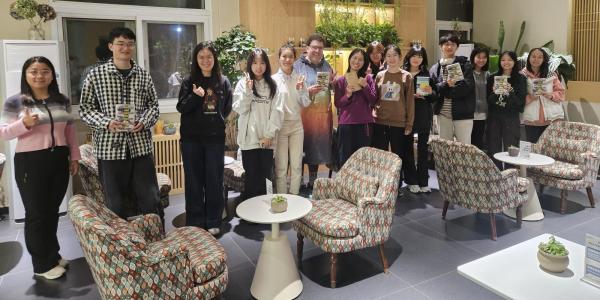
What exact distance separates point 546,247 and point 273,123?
2.39 metres

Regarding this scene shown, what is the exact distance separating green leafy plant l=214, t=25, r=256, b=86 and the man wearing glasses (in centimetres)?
89

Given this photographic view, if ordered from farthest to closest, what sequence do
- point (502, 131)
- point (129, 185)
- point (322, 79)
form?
point (502, 131) < point (322, 79) < point (129, 185)

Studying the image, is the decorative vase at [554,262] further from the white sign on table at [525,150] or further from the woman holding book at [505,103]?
the woman holding book at [505,103]

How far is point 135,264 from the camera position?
6.79 ft

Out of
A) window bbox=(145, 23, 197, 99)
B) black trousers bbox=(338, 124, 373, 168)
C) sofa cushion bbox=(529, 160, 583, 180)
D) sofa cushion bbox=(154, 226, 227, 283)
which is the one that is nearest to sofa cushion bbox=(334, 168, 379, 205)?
black trousers bbox=(338, 124, 373, 168)

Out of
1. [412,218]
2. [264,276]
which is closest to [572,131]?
[412,218]

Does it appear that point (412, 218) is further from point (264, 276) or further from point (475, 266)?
point (475, 266)

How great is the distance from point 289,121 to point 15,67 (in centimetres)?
264

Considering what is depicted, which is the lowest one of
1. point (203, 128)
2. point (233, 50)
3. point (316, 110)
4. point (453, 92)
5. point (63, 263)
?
point (63, 263)

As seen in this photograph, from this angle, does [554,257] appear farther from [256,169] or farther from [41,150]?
[41,150]

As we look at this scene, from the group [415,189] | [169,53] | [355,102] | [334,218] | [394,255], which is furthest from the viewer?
[169,53]

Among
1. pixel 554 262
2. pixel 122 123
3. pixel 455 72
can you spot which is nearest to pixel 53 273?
pixel 122 123

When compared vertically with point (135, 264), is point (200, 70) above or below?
above

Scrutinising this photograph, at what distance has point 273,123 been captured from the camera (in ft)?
12.6
